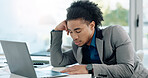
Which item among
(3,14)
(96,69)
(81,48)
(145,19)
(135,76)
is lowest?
(135,76)

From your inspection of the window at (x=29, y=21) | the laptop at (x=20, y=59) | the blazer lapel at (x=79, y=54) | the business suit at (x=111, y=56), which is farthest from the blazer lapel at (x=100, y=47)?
the window at (x=29, y=21)

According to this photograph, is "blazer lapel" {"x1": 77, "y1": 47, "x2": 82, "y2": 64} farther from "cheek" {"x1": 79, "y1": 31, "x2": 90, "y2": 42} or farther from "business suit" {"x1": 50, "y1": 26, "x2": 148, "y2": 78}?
"cheek" {"x1": 79, "y1": 31, "x2": 90, "y2": 42}

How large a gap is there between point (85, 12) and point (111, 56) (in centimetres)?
38

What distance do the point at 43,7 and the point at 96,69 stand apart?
1860mm

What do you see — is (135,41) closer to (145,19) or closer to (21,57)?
(145,19)

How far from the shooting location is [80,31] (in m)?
1.49

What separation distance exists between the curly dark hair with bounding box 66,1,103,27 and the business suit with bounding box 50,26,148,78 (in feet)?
0.35

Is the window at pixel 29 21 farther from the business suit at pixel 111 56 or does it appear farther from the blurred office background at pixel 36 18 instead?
the business suit at pixel 111 56

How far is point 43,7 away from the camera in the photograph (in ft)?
9.88

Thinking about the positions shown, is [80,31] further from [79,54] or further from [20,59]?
[20,59]

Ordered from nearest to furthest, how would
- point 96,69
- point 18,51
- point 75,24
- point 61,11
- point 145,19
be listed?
point 18,51, point 96,69, point 75,24, point 145,19, point 61,11

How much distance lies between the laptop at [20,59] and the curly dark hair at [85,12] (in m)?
0.48

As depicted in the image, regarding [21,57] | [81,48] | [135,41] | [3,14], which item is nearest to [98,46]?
[81,48]

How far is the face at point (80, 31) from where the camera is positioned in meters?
1.49
